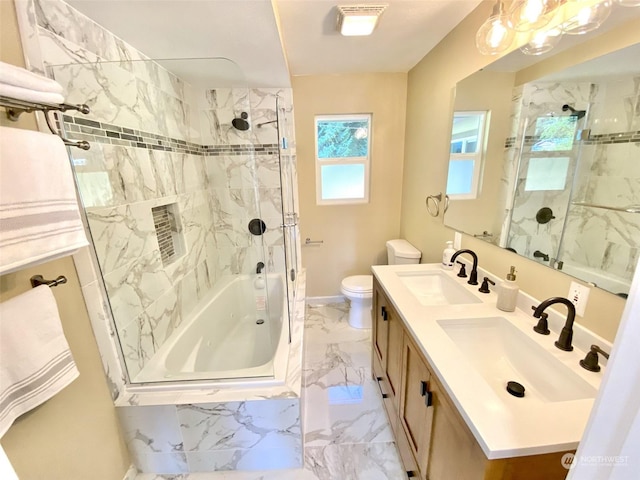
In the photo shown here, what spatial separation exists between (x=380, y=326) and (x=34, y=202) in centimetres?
173

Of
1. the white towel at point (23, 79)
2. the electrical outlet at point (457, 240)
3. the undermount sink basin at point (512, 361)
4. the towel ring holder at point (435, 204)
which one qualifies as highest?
the white towel at point (23, 79)

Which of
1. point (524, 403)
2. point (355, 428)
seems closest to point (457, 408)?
point (524, 403)

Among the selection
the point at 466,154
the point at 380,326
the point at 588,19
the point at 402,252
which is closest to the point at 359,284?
the point at 402,252

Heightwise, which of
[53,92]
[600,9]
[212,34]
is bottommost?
[53,92]

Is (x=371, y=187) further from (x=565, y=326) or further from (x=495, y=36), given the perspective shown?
(x=565, y=326)

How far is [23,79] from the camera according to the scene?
2.50ft

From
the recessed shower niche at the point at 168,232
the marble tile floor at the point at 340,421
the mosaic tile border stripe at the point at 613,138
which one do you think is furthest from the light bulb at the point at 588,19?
the recessed shower niche at the point at 168,232

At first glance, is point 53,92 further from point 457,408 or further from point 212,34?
point 457,408

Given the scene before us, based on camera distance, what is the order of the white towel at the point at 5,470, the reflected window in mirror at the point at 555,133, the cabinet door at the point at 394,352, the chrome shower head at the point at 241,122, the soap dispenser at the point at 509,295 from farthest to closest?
1. the chrome shower head at the point at 241,122
2. the cabinet door at the point at 394,352
3. the soap dispenser at the point at 509,295
4. the reflected window in mirror at the point at 555,133
5. the white towel at the point at 5,470

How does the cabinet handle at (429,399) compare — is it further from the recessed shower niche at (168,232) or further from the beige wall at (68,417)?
the recessed shower niche at (168,232)

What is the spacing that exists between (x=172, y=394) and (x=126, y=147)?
1.38 metres

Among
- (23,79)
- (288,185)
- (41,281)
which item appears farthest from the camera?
(288,185)

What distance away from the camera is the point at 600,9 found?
2.92 ft

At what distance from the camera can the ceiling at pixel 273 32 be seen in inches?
47.7
